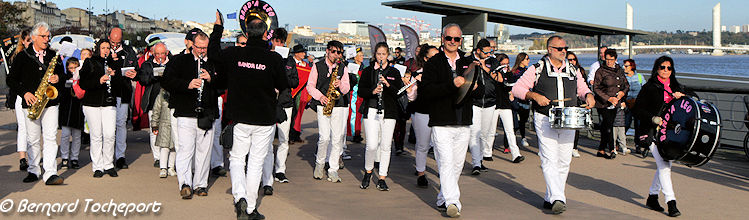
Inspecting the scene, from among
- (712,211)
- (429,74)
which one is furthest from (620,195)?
(429,74)

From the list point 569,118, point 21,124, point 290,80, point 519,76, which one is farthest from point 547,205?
point 21,124

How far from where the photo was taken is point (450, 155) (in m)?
7.48

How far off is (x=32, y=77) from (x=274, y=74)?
12.3 feet

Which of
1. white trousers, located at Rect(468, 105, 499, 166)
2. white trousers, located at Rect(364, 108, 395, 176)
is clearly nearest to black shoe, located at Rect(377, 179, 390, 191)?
white trousers, located at Rect(364, 108, 395, 176)

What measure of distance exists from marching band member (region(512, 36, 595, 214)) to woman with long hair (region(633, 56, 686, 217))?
669 millimetres

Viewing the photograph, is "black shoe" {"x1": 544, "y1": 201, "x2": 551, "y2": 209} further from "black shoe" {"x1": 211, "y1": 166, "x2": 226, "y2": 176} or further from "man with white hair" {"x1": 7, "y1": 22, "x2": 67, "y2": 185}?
"man with white hair" {"x1": 7, "y1": 22, "x2": 67, "y2": 185}

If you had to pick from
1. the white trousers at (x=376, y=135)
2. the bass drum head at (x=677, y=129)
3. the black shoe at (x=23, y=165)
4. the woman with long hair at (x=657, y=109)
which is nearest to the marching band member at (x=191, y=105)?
the white trousers at (x=376, y=135)

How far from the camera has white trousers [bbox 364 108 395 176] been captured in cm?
918

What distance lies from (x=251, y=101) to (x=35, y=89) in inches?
140

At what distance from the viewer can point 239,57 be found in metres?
6.87

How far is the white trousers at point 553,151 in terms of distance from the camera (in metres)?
7.74

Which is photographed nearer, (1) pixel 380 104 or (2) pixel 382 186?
(2) pixel 382 186

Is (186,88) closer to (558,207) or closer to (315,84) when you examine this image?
(315,84)

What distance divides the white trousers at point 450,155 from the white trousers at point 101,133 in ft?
14.7
